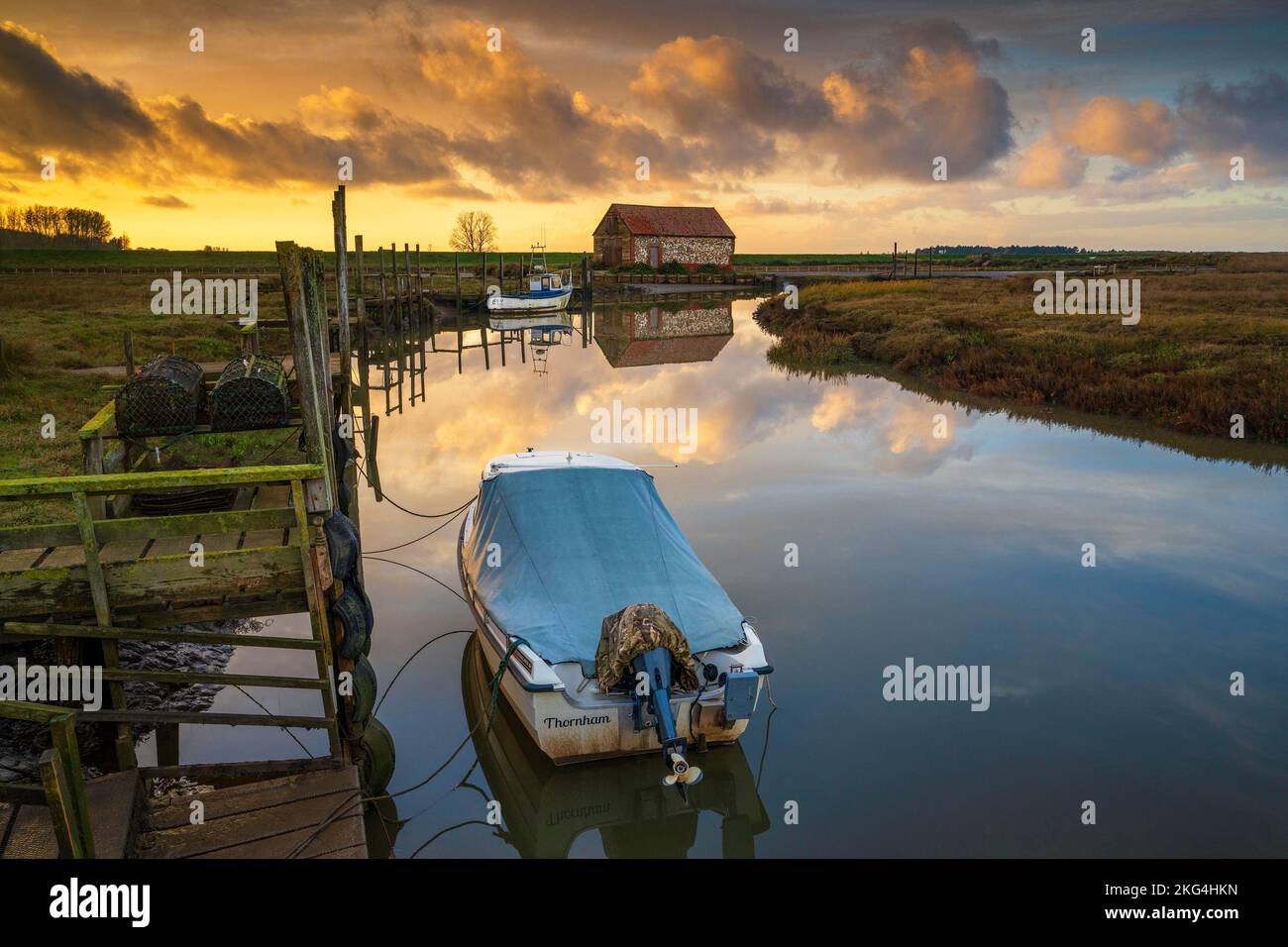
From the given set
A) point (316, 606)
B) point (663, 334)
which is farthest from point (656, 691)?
point (663, 334)

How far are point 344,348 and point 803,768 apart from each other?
16.1 metres

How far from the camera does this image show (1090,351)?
97.7 feet

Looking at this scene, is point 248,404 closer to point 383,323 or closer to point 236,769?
point 236,769

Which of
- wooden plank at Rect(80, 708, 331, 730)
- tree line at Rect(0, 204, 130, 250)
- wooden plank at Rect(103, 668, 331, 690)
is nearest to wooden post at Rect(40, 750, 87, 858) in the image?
wooden plank at Rect(80, 708, 331, 730)

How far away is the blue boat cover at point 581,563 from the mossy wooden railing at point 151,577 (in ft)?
7.60

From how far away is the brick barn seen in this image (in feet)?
263

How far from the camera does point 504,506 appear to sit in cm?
1080

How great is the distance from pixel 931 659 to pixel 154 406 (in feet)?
33.6

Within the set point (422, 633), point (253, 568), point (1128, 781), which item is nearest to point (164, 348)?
point (422, 633)

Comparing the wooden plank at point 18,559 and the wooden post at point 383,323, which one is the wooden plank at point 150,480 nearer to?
the wooden plank at point 18,559

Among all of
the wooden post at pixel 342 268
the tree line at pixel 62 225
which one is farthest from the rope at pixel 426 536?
the tree line at pixel 62 225

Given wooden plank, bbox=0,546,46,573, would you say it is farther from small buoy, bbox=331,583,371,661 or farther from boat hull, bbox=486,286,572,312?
boat hull, bbox=486,286,572,312
